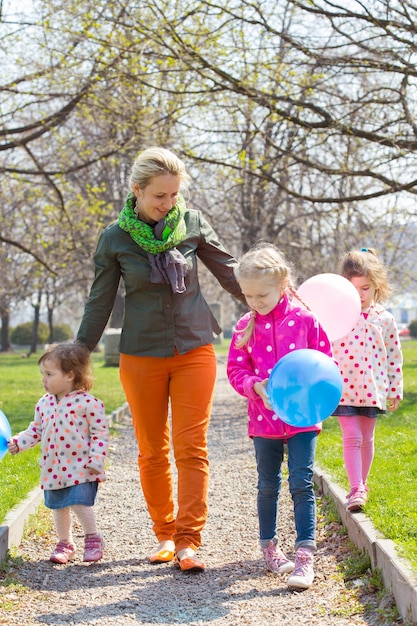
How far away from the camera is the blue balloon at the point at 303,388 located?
161 inches

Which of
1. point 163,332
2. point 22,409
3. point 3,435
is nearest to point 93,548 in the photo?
point 3,435

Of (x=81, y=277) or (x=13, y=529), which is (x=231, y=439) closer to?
(x=13, y=529)

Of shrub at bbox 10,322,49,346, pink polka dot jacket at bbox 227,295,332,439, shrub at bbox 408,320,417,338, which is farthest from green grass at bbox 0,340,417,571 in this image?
shrub at bbox 10,322,49,346

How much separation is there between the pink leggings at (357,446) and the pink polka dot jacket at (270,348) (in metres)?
0.90

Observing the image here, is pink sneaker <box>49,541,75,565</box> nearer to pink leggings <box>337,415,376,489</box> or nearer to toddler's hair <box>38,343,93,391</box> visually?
toddler's hair <box>38,343,93,391</box>

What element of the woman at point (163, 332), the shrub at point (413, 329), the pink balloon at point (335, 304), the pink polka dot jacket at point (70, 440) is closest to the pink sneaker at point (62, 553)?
the pink polka dot jacket at point (70, 440)

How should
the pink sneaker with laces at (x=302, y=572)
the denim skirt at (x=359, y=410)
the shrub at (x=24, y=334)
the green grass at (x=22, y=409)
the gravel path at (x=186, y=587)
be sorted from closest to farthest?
1. the gravel path at (x=186, y=587)
2. the pink sneaker with laces at (x=302, y=572)
3. the denim skirt at (x=359, y=410)
4. the green grass at (x=22, y=409)
5. the shrub at (x=24, y=334)

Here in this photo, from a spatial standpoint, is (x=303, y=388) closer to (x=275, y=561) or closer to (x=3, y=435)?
(x=275, y=561)

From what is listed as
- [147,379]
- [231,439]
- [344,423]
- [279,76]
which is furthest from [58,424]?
[279,76]

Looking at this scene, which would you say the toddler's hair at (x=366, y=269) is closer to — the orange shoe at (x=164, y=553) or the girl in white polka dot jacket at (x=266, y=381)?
the girl in white polka dot jacket at (x=266, y=381)

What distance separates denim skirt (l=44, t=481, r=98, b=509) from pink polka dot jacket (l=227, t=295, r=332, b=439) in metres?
1.11

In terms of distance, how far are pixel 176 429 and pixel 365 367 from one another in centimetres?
133

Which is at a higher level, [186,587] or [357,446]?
[357,446]

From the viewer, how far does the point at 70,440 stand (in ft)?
16.4
